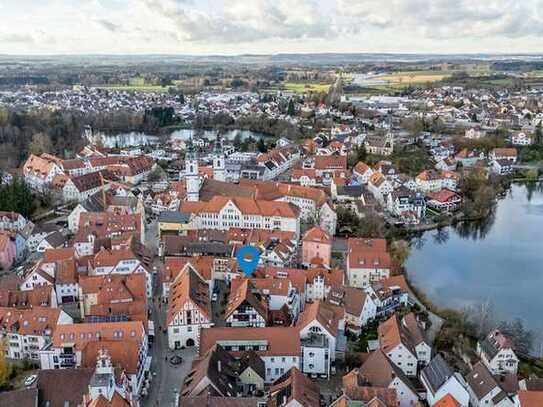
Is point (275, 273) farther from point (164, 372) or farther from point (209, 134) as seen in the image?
point (209, 134)

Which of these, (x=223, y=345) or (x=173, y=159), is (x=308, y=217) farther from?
(x=173, y=159)

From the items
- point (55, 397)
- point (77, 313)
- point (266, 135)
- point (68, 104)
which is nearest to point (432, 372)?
point (55, 397)

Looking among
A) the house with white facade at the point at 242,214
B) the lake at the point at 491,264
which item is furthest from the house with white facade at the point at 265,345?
the house with white facade at the point at 242,214

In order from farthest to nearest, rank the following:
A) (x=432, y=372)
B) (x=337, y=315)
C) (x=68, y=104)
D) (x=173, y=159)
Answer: (x=68, y=104), (x=173, y=159), (x=337, y=315), (x=432, y=372)

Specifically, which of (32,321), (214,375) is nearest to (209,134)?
(32,321)

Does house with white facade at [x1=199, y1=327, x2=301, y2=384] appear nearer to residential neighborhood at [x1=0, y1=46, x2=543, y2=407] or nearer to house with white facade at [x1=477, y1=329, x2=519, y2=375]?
residential neighborhood at [x1=0, y1=46, x2=543, y2=407]

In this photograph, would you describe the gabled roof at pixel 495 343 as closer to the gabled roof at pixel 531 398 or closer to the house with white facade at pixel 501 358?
the house with white facade at pixel 501 358
